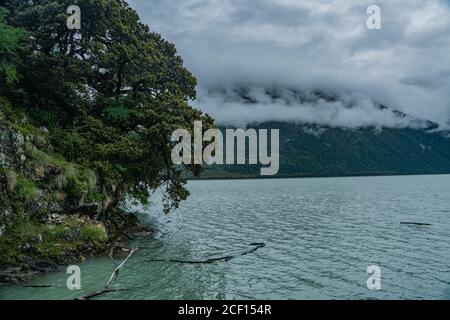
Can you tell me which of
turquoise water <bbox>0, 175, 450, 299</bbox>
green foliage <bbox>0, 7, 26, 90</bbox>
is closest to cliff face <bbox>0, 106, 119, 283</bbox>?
turquoise water <bbox>0, 175, 450, 299</bbox>

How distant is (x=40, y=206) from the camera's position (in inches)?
1033

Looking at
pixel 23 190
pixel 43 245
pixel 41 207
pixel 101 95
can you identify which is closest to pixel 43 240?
pixel 43 245

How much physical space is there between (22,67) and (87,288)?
2040 cm

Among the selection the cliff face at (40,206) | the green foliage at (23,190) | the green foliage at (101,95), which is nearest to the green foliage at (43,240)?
the cliff face at (40,206)

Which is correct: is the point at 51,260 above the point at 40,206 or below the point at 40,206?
below

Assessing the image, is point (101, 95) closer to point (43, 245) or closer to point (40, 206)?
point (40, 206)

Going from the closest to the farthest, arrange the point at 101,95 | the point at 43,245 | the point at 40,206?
the point at 43,245, the point at 40,206, the point at 101,95

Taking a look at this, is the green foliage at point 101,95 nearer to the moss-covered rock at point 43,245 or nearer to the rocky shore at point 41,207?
the rocky shore at point 41,207

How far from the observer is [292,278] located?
2369 cm

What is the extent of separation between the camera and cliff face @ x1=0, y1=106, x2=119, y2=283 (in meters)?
24.1

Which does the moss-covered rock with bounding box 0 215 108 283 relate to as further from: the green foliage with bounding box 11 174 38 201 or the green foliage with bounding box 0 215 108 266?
the green foliage with bounding box 11 174 38 201

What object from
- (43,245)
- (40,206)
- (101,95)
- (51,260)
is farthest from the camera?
(101,95)
